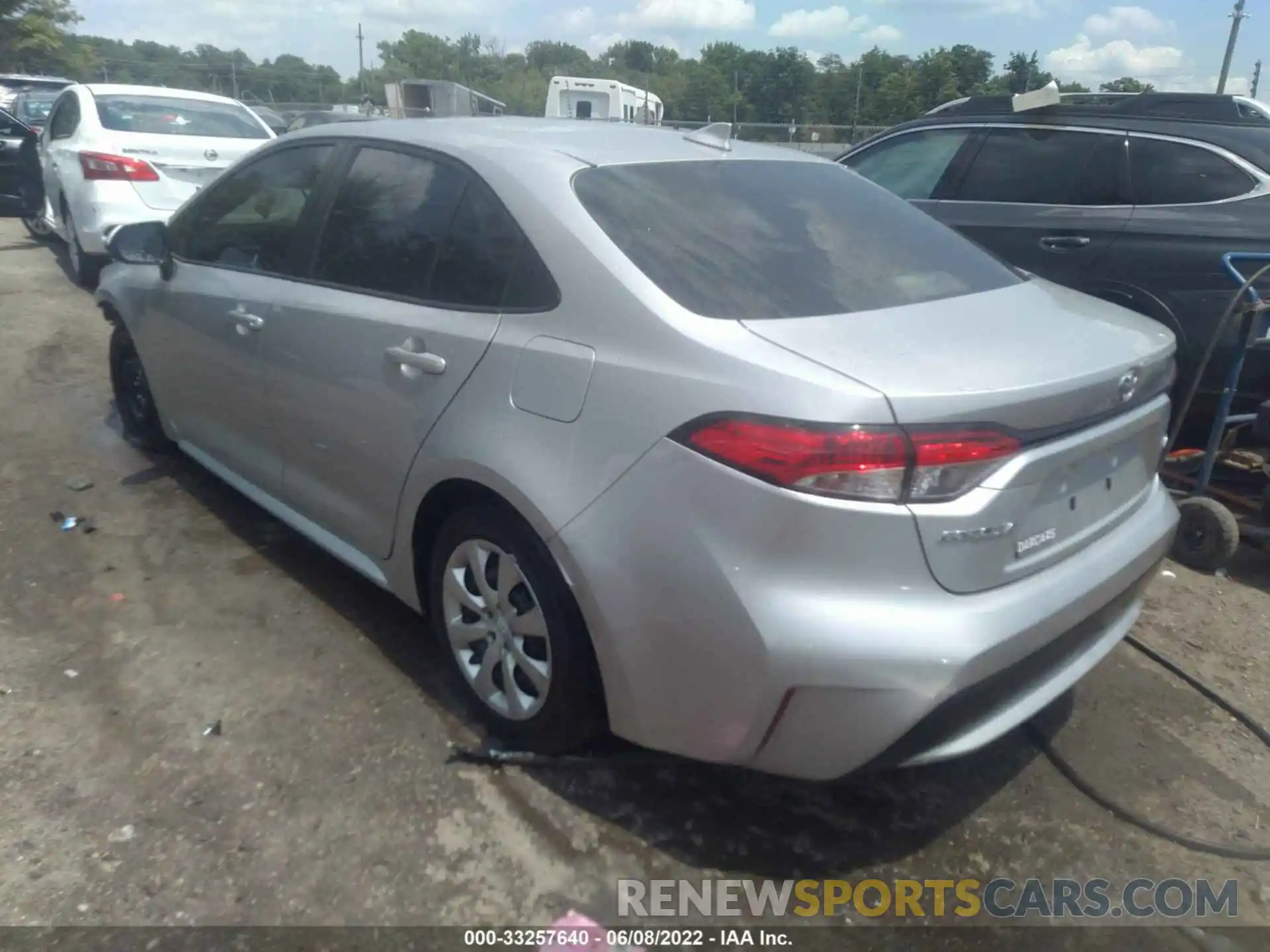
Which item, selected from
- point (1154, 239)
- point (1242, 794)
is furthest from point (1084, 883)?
point (1154, 239)

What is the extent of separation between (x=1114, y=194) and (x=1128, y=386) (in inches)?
129

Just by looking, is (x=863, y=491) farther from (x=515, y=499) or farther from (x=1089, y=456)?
(x=515, y=499)

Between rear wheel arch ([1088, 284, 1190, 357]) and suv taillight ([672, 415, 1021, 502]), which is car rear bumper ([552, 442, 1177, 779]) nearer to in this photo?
suv taillight ([672, 415, 1021, 502])

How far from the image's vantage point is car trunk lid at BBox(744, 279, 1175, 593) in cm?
210

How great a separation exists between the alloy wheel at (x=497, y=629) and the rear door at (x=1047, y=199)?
335 cm

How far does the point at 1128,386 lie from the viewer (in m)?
2.44

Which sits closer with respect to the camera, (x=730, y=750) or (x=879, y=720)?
(x=879, y=720)

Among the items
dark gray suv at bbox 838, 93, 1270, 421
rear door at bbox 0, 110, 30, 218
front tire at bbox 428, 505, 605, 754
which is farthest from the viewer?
rear door at bbox 0, 110, 30, 218

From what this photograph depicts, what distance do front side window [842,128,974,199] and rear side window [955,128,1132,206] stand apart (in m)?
0.21

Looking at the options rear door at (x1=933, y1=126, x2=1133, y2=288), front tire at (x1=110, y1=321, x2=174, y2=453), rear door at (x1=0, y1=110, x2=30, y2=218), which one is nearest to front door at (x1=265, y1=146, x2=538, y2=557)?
front tire at (x1=110, y1=321, x2=174, y2=453)

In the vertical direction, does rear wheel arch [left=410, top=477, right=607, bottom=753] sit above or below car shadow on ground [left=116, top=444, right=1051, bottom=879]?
above

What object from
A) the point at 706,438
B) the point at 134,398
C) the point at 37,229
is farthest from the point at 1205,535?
the point at 37,229

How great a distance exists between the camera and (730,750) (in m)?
2.29

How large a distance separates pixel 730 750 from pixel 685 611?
35 centimetres
